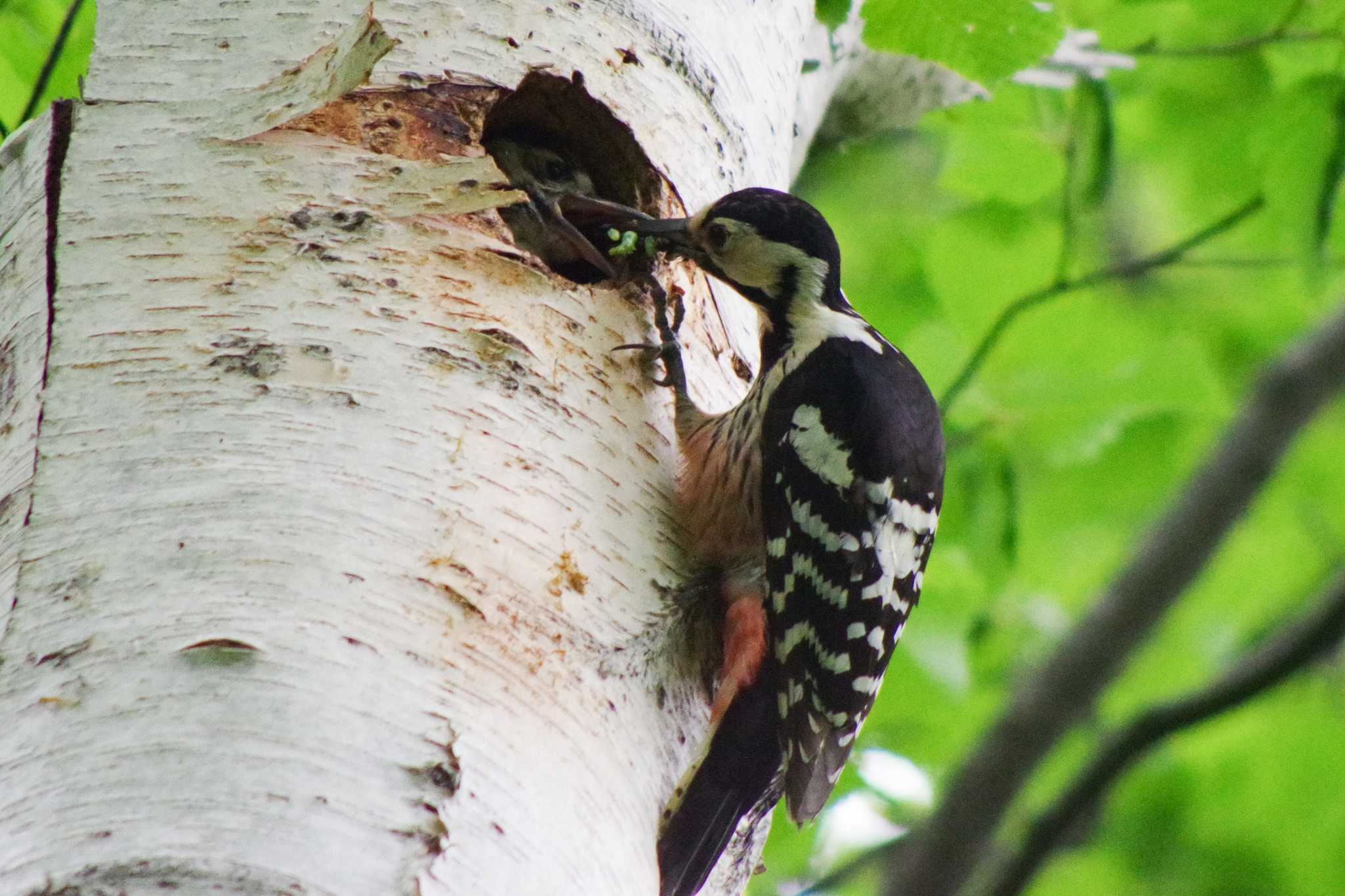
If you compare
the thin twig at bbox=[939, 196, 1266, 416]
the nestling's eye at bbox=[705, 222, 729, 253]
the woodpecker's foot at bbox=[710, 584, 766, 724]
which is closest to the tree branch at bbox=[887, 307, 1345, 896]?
the thin twig at bbox=[939, 196, 1266, 416]

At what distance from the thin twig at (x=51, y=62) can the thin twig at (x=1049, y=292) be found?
2004 millimetres

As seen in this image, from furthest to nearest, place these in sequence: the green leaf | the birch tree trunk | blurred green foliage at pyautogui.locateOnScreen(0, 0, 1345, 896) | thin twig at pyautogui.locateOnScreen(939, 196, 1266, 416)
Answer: thin twig at pyautogui.locateOnScreen(939, 196, 1266, 416)
blurred green foliage at pyautogui.locateOnScreen(0, 0, 1345, 896)
the green leaf
the birch tree trunk

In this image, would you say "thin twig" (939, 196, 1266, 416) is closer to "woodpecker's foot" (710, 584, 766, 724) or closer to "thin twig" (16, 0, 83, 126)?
"woodpecker's foot" (710, 584, 766, 724)

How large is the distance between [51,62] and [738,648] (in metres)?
1.67

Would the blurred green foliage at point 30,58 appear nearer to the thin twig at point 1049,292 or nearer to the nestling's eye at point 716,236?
the nestling's eye at point 716,236

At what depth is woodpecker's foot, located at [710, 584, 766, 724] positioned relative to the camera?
213 cm

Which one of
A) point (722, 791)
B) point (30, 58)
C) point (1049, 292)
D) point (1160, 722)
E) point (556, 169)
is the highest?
point (556, 169)

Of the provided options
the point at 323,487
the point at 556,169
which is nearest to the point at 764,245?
the point at 556,169

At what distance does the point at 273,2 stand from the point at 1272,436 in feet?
7.63

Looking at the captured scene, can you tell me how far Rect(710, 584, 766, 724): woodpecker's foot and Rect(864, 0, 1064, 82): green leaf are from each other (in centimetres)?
89

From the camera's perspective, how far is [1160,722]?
2.66 m

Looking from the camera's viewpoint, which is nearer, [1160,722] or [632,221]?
[632,221]

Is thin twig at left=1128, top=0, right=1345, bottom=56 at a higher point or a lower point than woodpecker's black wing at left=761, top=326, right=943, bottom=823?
higher

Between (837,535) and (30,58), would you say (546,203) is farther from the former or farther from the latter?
(30,58)
